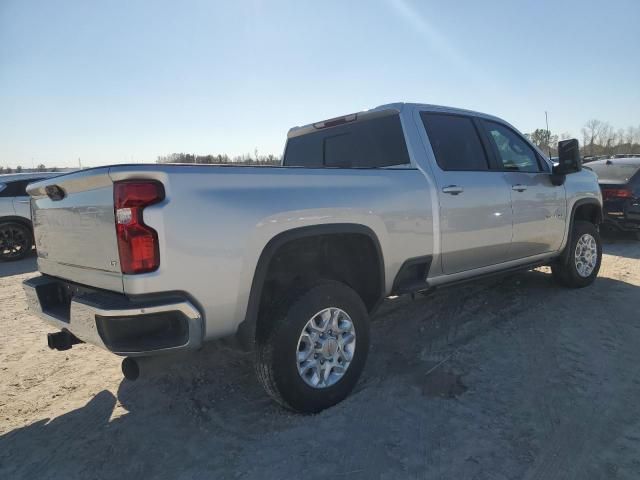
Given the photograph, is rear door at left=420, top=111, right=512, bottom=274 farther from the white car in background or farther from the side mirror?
the white car in background

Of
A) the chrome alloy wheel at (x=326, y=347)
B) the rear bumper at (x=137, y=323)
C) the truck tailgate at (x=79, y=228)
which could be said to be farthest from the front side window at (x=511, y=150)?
the truck tailgate at (x=79, y=228)

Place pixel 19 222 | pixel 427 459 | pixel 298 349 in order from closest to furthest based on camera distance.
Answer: pixel 427 459, pixel 298 349, pixel 19 222

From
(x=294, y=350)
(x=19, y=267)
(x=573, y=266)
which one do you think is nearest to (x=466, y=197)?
(x=294, y=350)

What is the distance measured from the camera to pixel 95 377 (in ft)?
11.2

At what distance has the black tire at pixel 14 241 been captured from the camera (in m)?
8.88

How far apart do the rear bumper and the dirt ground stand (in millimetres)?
680

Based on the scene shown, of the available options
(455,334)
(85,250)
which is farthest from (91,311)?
(455,334)

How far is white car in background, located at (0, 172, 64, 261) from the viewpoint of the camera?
8.85 m

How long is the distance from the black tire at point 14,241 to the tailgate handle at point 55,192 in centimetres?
772

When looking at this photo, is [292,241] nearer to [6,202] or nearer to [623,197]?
[623,197]

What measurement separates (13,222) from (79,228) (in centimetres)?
808

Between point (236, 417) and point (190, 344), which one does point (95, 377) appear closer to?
point (236, 417)

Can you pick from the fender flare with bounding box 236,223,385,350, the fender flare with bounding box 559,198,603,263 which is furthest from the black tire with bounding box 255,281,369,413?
Answer: the fender flare with bounding box 559,198,603,263

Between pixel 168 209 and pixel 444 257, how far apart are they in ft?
7.36
